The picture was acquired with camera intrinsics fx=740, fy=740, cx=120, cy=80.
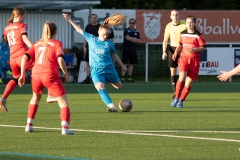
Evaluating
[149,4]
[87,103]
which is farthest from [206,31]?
[87,103]

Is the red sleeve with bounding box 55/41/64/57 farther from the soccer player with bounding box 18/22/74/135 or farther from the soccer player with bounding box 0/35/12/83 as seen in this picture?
the soccer player with bounding box 0/35/12/83

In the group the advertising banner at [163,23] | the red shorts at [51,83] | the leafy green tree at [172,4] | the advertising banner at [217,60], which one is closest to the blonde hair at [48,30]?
the red shorts at [51,83]

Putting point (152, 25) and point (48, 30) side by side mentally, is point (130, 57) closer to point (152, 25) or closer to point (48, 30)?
point (152, 25)

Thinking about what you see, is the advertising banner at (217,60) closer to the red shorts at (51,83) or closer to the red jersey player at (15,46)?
the red jersey player at (15,46)

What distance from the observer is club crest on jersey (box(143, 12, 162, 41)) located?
28500 mm

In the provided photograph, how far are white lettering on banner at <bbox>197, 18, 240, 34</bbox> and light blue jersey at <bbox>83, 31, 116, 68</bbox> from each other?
1516 cm

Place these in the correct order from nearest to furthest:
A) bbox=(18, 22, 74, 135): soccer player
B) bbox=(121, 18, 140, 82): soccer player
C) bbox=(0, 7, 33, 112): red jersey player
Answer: bbox=(18, 22, 74, 135): soccer player → bbox=(0, 7, 33, 112): red jersey player → bbox=(121, 18, 140, 82): soccer player

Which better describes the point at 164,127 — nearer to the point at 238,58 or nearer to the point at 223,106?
the point at 223,106

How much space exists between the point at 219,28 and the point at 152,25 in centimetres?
278

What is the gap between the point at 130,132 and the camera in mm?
10742

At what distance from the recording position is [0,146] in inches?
361

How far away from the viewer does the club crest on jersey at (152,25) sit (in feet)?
93.5

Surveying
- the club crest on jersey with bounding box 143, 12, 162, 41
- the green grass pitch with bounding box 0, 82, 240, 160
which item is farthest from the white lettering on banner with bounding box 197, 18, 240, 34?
the green grass pitch with bounding box 0, 82, 240, 160

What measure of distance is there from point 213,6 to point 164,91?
2125 centimetres
